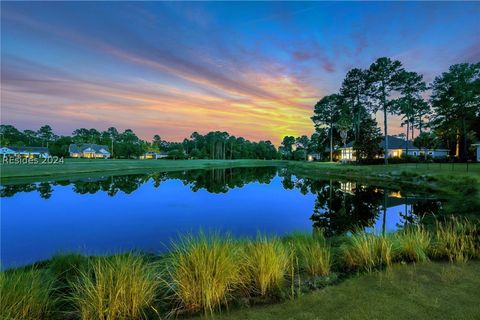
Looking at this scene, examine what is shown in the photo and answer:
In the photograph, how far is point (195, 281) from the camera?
13.8 ft

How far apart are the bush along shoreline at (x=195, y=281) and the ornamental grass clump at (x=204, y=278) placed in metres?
0.01

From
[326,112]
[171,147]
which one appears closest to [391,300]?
[326,112]

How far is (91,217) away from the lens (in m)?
13.4

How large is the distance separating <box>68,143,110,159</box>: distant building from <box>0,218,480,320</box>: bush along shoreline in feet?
331

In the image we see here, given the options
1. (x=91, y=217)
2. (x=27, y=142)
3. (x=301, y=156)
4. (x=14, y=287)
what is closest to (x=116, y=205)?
(x=91, y=217)

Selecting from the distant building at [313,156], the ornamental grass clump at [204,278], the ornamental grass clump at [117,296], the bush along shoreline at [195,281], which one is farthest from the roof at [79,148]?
the ornamental grass clump at [204,278]

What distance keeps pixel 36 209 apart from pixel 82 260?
11.2 meters

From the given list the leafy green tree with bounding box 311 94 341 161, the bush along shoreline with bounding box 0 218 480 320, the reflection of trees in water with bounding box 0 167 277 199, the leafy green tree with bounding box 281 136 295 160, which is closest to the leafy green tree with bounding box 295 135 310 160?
the leafy green tree with bounding box 281 136 295 160

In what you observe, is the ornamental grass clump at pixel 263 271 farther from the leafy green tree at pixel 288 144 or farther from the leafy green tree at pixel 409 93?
the leafy green tree at pixel 288 144

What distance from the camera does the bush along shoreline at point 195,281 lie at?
377 centimetres

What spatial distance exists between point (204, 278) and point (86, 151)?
108099 millimetres

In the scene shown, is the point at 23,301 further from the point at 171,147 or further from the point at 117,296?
the point at 171,147

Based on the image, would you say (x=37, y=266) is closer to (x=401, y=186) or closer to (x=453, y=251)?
(x=453, y=251)

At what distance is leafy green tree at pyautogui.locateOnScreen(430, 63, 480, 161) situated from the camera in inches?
1384
